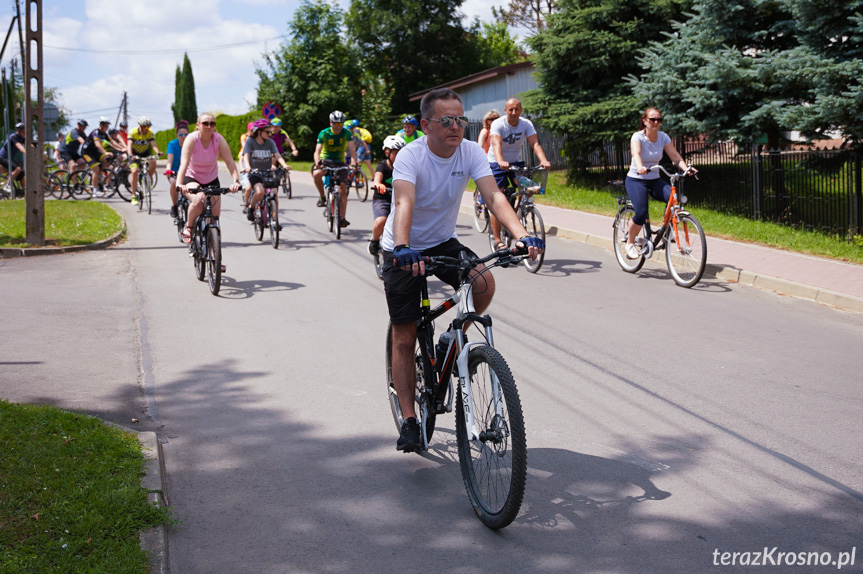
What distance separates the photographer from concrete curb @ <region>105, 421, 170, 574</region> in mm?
3727

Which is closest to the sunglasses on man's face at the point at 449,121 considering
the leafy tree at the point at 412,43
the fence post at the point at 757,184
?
the fence post at the point at 757,184

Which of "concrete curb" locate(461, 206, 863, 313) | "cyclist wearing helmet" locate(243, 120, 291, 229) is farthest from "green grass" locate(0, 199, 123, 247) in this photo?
"concrete curb" locate(461, 206, 863, 313)

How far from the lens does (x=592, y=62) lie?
69.4 ft

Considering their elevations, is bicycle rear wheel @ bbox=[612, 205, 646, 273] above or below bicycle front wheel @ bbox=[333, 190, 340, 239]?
below

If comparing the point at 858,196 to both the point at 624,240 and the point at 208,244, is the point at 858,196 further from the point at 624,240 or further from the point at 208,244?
the point at 208,244

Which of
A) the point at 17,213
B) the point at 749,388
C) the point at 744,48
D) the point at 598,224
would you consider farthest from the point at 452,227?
the point at 17,213

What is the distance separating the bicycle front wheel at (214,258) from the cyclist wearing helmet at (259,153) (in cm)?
381

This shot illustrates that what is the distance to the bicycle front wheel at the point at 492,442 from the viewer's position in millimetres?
3842

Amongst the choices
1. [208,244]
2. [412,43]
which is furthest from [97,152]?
[412,43]

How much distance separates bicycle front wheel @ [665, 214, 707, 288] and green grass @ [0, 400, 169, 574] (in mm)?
7028

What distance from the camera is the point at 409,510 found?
171 inches

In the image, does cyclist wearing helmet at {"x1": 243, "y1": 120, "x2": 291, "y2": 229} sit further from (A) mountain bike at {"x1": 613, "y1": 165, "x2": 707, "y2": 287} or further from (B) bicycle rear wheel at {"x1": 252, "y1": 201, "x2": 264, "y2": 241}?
(A) mountain bike at {"x1": 613, "y1": 165, "x2": 707, "y2": 287}

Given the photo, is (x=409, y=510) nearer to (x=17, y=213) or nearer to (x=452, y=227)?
(x=452, y=227)

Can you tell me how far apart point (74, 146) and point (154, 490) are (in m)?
22.1
